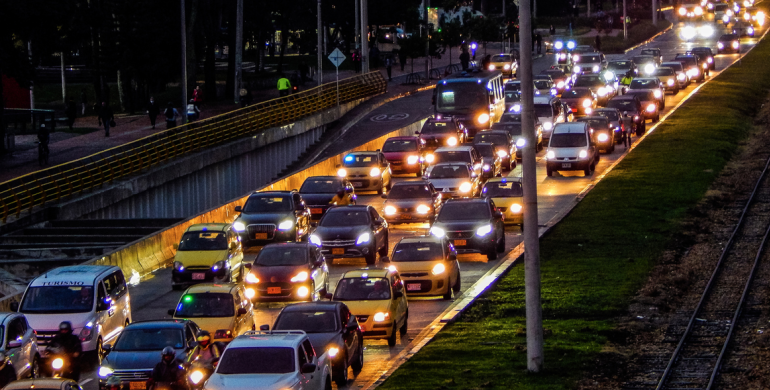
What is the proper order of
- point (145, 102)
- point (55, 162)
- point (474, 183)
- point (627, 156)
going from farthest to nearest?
point (145, 102)
point (627, 156)
point (55, 162)
point (474, 183)

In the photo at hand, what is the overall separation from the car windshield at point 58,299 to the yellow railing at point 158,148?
532 inches

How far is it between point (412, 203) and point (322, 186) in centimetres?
356

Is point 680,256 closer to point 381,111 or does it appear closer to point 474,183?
point 474,183

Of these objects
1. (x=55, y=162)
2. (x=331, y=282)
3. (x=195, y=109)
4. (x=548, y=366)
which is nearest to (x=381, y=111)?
(x=195, y=109)

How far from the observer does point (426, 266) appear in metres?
29.3

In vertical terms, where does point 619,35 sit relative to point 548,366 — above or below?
above

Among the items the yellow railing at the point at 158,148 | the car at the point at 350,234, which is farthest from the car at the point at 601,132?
the car at the point at 350,234

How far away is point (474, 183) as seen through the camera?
4419 centimetres

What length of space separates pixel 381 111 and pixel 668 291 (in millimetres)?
41536

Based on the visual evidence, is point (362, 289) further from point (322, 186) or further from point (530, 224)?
point (322, 186)

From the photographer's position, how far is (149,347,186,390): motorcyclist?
19.0 m

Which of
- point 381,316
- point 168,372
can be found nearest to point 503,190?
point 381,316

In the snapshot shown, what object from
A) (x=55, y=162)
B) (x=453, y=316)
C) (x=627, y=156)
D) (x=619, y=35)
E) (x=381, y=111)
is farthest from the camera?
(x=619, y=35)

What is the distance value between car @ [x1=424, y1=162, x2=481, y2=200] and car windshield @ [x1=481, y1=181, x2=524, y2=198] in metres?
2.73
